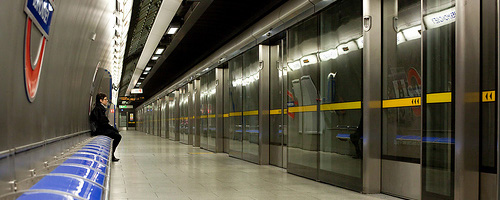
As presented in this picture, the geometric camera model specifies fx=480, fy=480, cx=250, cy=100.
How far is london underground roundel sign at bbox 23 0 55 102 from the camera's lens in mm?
2754

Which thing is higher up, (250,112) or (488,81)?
(488,81)

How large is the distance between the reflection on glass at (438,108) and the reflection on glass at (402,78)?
2.47 ft

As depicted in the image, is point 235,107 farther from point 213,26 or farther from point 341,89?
point 341,89

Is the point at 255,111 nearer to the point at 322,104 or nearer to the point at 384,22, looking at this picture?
the point at 322,104

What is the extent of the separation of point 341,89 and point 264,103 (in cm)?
387

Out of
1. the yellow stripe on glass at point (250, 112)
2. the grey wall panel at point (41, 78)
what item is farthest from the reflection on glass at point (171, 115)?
the grey wall panel at point (41, 78)

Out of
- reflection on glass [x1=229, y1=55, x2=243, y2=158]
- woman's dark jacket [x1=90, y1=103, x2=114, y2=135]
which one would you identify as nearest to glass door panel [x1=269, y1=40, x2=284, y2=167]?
reflection on glass [x1=229, y1=55, x2=243, y2=158]

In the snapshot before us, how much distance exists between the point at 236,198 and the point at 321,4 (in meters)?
3.16

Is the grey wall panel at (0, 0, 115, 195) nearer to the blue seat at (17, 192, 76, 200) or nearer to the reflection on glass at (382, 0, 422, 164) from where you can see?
→ the blue seat at (17, 192, 76, 200)

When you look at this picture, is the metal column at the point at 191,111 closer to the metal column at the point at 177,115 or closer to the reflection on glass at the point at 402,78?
the metal column at the point at 177,115

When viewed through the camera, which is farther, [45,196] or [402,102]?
[402,102]

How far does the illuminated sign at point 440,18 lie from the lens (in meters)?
4.62

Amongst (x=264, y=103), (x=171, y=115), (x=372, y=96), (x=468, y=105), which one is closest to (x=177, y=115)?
(x=171, y=115)

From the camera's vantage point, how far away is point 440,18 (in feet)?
15.5
